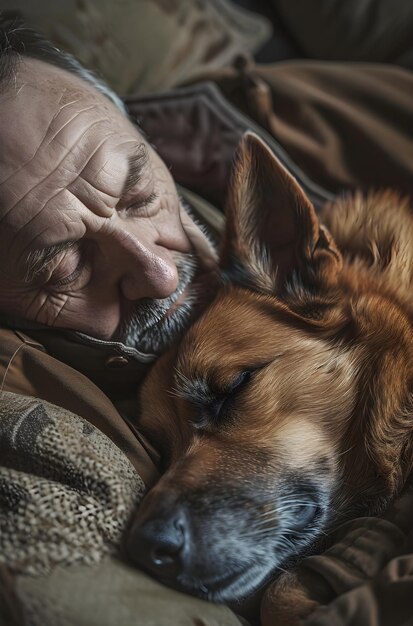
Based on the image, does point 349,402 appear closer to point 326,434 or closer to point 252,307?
point 326,434

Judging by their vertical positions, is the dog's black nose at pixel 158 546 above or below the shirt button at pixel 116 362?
above

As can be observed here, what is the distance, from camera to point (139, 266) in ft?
4.76

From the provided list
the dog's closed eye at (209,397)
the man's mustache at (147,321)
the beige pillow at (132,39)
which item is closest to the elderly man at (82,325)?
the man's mustache at (147,321)

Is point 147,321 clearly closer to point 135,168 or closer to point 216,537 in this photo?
point 135,168

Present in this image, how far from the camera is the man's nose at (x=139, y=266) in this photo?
4.73 ft

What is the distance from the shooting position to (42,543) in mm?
1007

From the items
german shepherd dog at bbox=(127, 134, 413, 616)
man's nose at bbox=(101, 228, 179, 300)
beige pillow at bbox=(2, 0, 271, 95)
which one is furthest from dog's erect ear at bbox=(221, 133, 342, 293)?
beige pillow at bbox=(2, 0, 271, 95)

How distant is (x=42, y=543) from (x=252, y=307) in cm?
63

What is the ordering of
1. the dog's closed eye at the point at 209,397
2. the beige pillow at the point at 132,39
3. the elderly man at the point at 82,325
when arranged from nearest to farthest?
the elderly man at the point at 82,325
the dog's closed eye at the point at 209,397
the beige pillow at the point at 132,39

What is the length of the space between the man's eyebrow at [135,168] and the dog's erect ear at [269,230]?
23cm

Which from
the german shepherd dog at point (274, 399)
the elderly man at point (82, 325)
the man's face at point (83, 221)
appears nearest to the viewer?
the elderly man at point (82, 325)

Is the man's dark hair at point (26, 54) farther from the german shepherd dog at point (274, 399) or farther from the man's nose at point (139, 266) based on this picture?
the german shepherd dog at point (274, 399)

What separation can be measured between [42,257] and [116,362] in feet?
1.00

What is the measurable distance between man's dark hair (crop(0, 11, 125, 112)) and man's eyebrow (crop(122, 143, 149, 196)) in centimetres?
29
